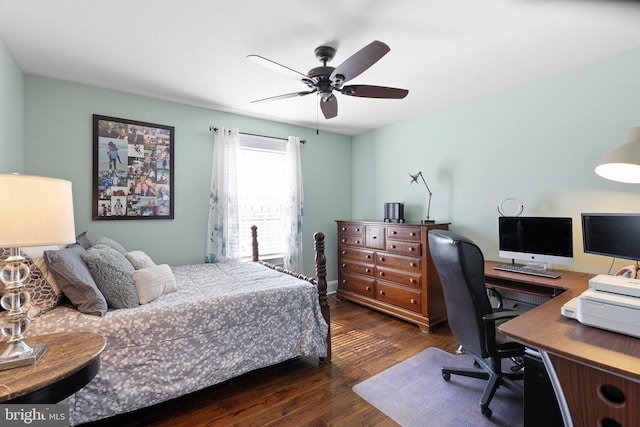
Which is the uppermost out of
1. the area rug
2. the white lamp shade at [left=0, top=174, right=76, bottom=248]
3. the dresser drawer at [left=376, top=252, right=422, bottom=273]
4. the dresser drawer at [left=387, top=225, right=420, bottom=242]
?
the white lamp shade at [left=0, top=174, right=76, bottom=248]

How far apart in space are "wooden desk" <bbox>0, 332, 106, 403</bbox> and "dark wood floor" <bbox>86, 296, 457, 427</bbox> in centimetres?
87

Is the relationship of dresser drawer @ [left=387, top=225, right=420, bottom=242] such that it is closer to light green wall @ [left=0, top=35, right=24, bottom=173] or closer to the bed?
the bed

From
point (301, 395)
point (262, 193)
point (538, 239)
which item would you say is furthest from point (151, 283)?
point (538, 239)

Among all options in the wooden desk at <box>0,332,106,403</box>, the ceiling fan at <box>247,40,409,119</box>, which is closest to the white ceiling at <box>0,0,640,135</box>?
the ceiling fan at <box>247,40,409,119</box>

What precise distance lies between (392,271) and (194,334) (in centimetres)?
232

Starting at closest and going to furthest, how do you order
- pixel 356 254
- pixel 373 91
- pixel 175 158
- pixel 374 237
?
pixel 373 91
pixel 175 158
pixel 374 237
pixel 356 254

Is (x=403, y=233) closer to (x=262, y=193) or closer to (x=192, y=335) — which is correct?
(x=262, y=193)

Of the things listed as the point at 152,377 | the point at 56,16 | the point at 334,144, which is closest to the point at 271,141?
the point at 334,144

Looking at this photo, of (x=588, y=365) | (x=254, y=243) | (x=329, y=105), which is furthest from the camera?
(x=254, y=243)

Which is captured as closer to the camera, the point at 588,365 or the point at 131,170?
the point at 588,365

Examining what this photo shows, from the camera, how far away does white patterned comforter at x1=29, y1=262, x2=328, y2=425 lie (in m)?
1.62

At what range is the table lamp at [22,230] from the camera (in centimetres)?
106

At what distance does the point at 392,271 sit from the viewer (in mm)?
3438

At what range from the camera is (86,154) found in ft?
9.05
